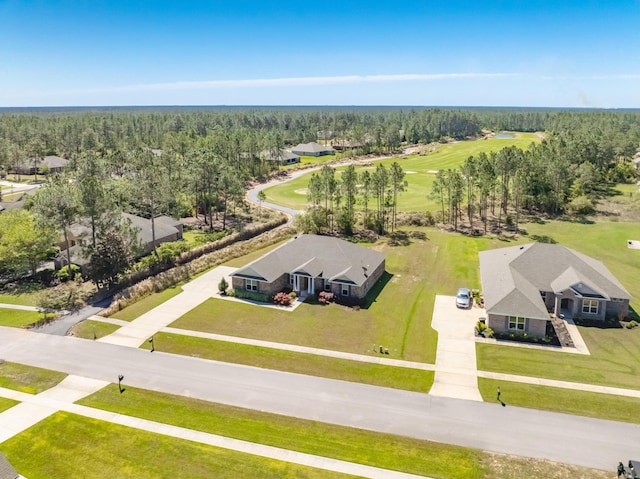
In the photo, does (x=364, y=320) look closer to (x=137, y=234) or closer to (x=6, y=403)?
(x=6, y=403)

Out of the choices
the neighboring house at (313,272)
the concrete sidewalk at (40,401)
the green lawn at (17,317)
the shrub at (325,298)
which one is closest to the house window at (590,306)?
the neighboring house at (313,272)

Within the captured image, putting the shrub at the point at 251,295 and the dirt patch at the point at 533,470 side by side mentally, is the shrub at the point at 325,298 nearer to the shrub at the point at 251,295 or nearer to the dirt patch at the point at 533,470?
the shrub at the point at 251,295

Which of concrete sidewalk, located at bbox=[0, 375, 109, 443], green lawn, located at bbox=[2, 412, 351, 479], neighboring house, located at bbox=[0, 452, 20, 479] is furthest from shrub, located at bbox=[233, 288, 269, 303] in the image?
neighboring house, located at bbox=[0, 452, 20, 479]

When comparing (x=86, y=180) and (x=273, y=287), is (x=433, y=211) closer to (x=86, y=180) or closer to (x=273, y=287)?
(x=273, y=287)

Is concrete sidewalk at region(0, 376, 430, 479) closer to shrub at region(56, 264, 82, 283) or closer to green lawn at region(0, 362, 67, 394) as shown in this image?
green lawn at region(0, 362, 67, 394)

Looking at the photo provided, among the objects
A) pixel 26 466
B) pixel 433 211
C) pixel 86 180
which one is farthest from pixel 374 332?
pixel 433 211

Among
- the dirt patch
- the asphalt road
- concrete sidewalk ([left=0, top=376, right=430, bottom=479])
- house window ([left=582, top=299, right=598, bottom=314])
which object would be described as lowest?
concrete sidewalk ([left=0, top=376, right=430, bottom=479])

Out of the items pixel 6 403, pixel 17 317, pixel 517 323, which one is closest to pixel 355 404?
pixel 517 323
